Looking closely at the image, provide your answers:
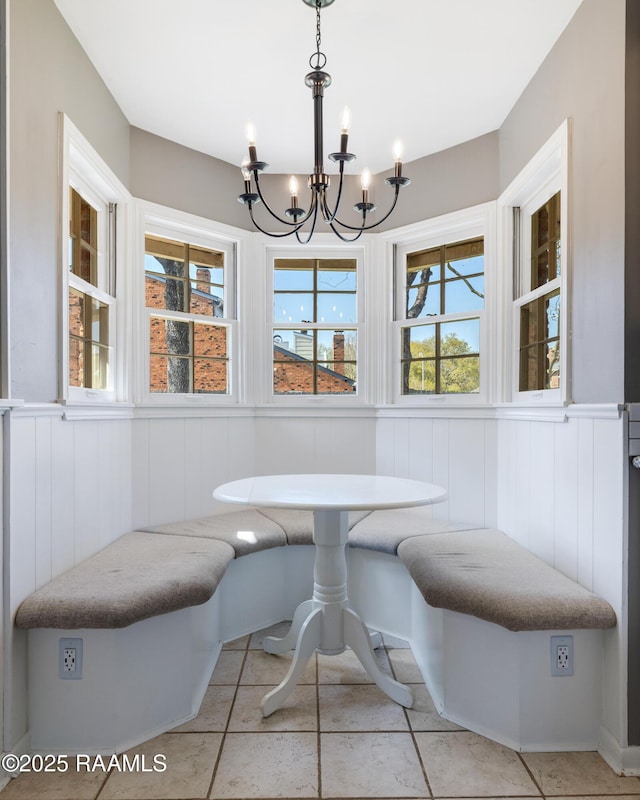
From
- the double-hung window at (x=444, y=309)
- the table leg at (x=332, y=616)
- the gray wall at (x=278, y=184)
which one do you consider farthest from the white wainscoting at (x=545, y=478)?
the gray wall at (x=278, y=184)

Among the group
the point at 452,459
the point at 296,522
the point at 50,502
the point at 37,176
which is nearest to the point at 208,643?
the point at 296,522

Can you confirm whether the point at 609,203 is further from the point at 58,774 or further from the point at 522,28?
the point at 58,774

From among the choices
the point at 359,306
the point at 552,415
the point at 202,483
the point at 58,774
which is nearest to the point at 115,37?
the point at 359,306

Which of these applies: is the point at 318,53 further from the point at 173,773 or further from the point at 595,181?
the point at 173,773

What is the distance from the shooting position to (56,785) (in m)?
1.54

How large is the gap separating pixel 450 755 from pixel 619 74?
221cm

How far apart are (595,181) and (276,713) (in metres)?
2.18

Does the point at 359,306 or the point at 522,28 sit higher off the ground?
the point at 522,28

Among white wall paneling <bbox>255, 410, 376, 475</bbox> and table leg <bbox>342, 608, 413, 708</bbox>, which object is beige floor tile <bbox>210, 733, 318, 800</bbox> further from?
white wall paneling <bbox>255, 410, 376, 475</bbox>

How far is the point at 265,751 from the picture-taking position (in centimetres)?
168

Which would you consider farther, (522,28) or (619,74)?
(522,28)

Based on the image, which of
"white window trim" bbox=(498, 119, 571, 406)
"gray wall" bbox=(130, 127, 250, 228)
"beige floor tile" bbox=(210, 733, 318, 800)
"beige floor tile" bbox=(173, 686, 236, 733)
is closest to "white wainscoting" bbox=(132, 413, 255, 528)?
"beige floor tile" bbox=(173, 686, 236, 733)

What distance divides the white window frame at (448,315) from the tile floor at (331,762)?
1583 millimetres

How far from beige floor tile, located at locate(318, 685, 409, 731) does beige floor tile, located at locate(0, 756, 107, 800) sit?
0.72 meters
